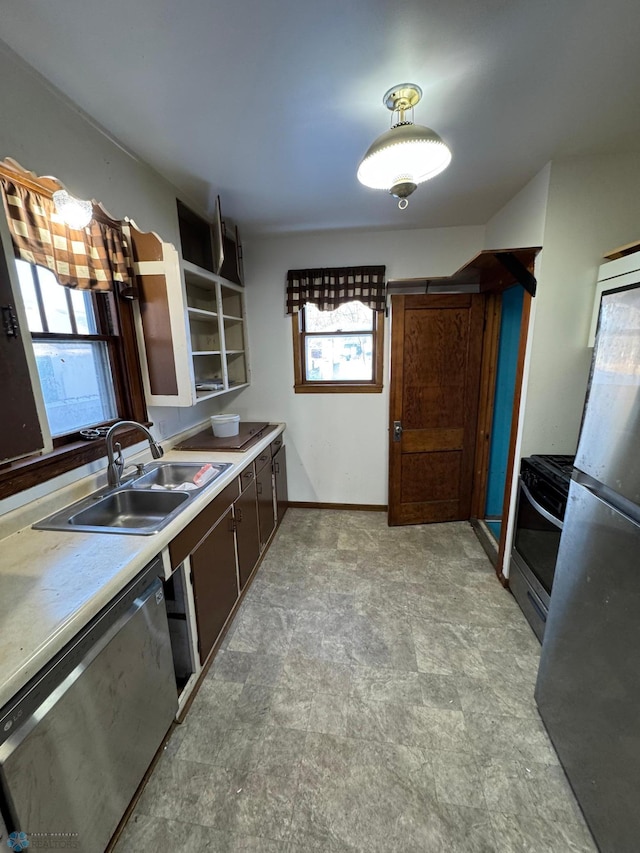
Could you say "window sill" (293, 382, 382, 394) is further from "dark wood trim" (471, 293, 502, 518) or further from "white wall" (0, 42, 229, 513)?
"white wall" (0, 42, 229, 513)

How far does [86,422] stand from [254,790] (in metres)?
1.82

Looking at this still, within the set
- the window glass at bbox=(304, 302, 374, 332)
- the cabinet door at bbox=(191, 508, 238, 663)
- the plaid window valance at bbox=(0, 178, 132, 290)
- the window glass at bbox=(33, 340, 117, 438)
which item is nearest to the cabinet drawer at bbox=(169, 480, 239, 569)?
the cabinet door at bbox=(191, 508, 238, 663)

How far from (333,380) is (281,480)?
106 centimetres

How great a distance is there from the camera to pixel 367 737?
4.73 ft

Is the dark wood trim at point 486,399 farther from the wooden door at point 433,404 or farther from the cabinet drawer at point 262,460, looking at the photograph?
the cabinet drawer at point 262,460

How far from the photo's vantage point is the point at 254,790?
1.27 m

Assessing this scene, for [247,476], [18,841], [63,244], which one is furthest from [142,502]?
[63,244]

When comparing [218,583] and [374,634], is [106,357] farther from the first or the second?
[374,634]

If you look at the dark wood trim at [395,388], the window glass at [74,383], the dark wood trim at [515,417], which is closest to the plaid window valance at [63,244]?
the window glass at [74,383]

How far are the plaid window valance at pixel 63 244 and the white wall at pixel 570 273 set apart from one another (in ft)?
7.67

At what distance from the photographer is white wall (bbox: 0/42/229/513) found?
3.65ft

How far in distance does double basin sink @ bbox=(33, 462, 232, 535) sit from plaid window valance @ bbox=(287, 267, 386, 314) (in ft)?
5.62

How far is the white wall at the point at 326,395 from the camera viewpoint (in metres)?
2.90

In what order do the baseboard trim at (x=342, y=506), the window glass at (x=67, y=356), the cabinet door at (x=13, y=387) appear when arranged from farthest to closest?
the baseboard trim at (x=342, y=506), the window glass at (x=67, y=356), the cabinet door at (x=13, y=387)
